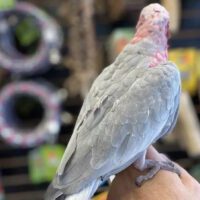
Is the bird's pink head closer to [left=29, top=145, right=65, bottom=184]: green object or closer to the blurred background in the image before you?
the blurred background

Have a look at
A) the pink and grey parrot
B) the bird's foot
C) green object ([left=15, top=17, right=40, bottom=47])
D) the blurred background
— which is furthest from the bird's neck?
green object ([left=15, top=17, right=40, bottom=47])

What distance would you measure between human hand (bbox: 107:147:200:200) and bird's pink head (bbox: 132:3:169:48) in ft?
0.66

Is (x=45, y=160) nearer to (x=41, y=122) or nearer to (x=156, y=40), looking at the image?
(x=41, y=122)

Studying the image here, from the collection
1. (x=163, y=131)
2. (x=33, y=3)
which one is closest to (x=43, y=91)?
(x=33, y=3)

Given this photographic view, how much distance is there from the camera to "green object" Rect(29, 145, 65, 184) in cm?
146

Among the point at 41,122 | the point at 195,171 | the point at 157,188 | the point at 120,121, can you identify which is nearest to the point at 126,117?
the point at 120,121

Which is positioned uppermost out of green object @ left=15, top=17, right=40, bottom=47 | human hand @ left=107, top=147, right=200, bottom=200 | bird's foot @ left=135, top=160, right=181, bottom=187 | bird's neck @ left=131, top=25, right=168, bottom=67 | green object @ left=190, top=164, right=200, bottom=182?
bird's neck @ left=131, top=25, right=168, bottom=67

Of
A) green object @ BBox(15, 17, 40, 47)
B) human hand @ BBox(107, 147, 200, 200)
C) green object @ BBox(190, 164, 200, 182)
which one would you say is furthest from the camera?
green object @ BBox(15, 17, 40, 47)

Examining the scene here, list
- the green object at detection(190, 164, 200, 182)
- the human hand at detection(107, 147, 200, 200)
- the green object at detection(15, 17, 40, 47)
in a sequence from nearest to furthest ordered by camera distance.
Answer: the human hand at detection(107, 147, 200, 200) < the green object at detection(190, 164, 200, 182) < the green object at detection(15, 17, 40, 47)

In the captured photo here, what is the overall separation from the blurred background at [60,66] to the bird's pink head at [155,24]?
1.80 feet

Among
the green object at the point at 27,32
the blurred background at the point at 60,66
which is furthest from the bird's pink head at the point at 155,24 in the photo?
the green object at the point at 27,32

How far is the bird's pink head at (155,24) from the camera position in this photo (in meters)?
0.80

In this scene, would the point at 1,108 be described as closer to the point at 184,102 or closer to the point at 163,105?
the point at 184,102

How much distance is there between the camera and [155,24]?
798 millimetres
